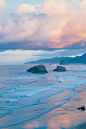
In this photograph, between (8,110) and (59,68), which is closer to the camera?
(8,110)

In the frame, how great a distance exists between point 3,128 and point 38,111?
5.31 meters

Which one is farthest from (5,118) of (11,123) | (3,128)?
(3,128)

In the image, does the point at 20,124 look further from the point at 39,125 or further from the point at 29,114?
the point at 29,114

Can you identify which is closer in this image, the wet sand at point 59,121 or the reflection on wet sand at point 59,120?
the wet sand at point 59,121

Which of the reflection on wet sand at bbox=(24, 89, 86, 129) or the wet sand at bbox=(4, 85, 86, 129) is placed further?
the reflection on wet sand at bbox=(24, 89, 86, 129)

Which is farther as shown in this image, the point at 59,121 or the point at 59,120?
the point at 59,120

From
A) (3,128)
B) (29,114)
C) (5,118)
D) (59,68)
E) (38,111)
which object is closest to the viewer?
(3,128)

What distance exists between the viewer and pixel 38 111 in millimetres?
17141

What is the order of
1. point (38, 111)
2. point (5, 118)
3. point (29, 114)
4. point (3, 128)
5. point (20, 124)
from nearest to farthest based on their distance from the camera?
point (3, 128) < point (20, 124) < point (5, 118) < point (29, 114) < point (38, 111)

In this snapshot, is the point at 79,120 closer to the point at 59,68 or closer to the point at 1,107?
the point at 1,107

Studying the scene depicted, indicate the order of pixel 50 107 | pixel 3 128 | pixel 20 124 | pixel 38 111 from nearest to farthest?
pixel 3 128
pixel 20 124
pixel 38 111
pixel 50 107

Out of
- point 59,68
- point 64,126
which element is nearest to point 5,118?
point 64,126

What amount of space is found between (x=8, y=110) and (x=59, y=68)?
102 m

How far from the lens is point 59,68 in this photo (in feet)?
388
